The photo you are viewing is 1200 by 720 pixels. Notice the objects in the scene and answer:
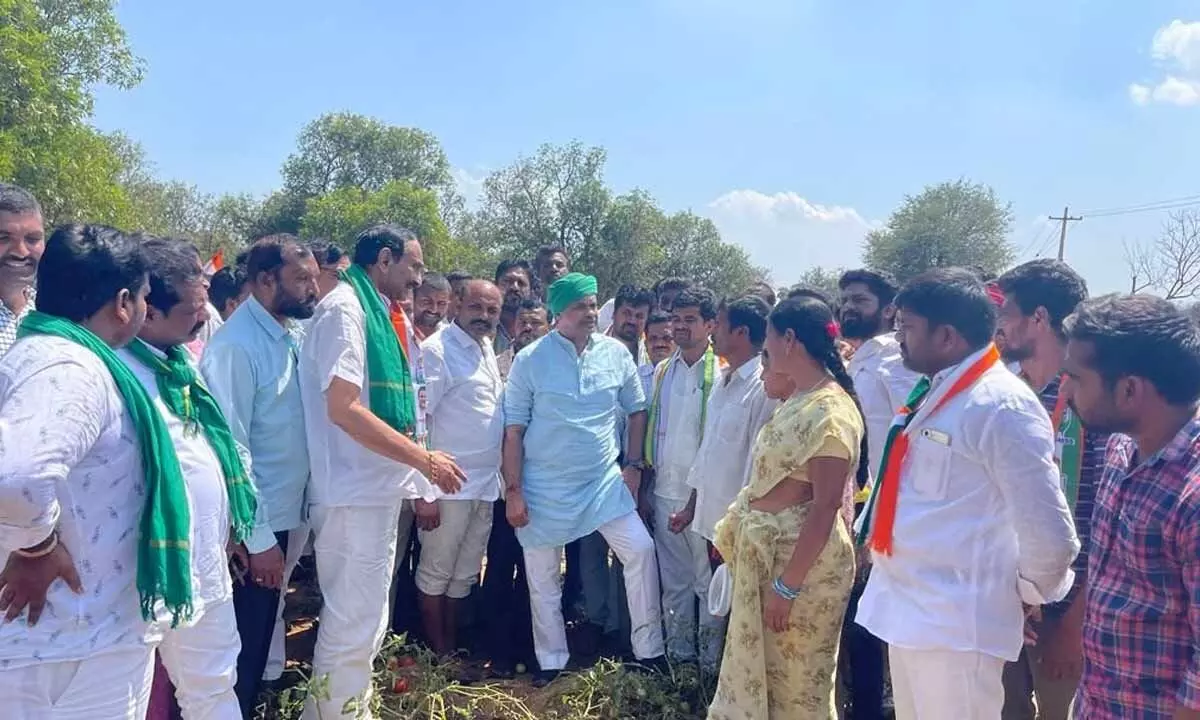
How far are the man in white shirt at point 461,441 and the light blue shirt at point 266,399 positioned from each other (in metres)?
1.06

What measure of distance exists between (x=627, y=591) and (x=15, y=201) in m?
3.22

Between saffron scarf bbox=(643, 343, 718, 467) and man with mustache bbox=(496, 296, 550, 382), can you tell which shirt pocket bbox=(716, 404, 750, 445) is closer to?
saffron scarf bbox=(643, 343, 718, 467)

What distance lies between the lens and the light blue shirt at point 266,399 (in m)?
3.43

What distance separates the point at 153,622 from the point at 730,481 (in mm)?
2632

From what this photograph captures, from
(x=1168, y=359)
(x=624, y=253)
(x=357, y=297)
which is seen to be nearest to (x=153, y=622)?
(x=357, y=297)

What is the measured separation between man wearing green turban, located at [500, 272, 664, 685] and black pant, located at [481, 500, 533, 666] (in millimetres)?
620

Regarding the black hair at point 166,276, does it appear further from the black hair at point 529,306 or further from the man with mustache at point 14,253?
the black hair at point 529,306

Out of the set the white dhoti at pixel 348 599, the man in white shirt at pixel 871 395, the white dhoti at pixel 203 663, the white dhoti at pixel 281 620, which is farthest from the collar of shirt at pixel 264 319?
the man in white shirt at pixel 871 395

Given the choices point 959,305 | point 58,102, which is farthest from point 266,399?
point 58,102

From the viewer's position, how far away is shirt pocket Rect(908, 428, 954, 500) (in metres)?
2.56

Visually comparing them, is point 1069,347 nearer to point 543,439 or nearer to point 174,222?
point 543,439

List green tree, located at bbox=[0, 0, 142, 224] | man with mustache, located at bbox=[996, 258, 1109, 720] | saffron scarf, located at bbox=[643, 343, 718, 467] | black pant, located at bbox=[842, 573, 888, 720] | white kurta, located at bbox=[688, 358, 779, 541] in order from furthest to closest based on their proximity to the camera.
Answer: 1. green tree, located at bbox=[0, 0, 142, 224]
2. saffron scarf, located at bbox=[643, 343, 718, 467]
3. white kurta, located at bbox=[688, 358, 779, 541]
4. black pant, located at bbox=[842, 573, 888, 720]
5. man with mustache, located at bbox=[996, 258, 1109, 720]

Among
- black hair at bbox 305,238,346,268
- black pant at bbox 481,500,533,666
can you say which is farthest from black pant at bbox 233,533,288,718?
black hair at bbox 305,238,346,268

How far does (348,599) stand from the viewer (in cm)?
344
